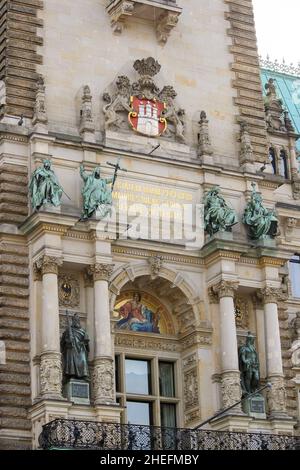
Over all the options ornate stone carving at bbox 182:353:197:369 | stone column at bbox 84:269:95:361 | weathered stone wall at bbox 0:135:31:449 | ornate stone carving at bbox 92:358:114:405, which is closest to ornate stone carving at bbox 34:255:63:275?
weathered stone wall at bbox 0:135:31:449

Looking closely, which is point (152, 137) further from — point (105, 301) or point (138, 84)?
point (105, 301)

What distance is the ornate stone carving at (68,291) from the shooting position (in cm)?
3328

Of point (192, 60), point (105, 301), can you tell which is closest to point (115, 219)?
point (105, 301)

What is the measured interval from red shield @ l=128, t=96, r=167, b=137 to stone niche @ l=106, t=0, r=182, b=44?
7.40ft

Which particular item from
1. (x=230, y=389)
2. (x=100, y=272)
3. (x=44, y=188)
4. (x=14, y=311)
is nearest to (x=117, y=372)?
(x=100, y=272)

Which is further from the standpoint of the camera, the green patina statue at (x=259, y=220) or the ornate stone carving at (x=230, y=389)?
the green patina statue at (x=259, y=220)

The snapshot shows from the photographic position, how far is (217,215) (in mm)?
34938

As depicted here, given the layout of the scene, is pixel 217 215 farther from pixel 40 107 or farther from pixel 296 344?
pixel 40 107

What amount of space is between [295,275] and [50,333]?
32.4 feet

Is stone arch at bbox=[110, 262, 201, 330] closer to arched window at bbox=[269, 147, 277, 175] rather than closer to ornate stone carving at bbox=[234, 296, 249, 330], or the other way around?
ornate stone carving at bbox=[234, 296, 249, 330]

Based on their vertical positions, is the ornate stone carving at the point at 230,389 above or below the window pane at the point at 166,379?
below

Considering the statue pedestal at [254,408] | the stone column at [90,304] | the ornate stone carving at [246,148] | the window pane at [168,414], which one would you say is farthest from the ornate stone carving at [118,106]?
the statue pedestal at [254,408]

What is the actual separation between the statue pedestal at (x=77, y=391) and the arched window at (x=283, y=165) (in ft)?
37.1

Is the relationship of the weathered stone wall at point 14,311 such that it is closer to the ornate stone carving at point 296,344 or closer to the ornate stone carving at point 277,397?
the ornate stone carving at point 277,397
